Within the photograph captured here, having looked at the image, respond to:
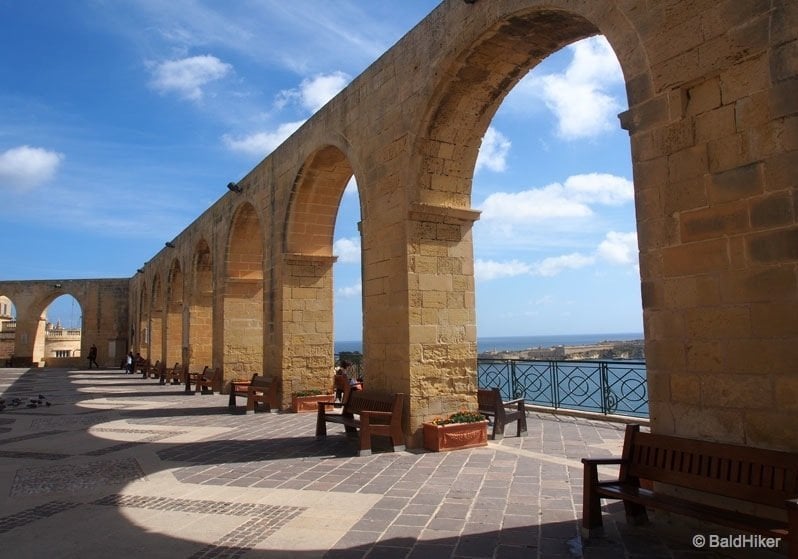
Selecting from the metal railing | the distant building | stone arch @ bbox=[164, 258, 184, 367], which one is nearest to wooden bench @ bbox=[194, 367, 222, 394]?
the metal railing

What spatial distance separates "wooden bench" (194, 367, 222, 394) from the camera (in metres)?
13.1

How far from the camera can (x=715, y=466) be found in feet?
10.4

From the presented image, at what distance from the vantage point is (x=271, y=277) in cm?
1058

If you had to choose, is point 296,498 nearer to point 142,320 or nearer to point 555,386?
point 555,386

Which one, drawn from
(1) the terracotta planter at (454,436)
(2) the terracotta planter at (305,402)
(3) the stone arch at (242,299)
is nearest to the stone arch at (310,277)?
(2) the terracotta planter at (305,402)

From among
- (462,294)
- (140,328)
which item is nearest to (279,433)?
(462,294)

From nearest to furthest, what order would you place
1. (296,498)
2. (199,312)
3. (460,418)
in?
(296,498) < (460,418) < (199,312)

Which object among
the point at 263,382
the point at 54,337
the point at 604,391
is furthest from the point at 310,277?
the point at 54,337

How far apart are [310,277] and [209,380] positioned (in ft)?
15.8

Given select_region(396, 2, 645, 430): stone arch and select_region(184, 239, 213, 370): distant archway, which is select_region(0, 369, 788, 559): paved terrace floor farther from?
select_region(184, 239, 213, 370): distant archway

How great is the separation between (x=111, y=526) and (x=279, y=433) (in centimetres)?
369

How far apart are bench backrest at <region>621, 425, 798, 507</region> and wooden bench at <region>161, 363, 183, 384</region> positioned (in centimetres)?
1566

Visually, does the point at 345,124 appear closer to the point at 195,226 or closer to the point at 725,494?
the point at 725,494

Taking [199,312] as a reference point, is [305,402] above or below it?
below
